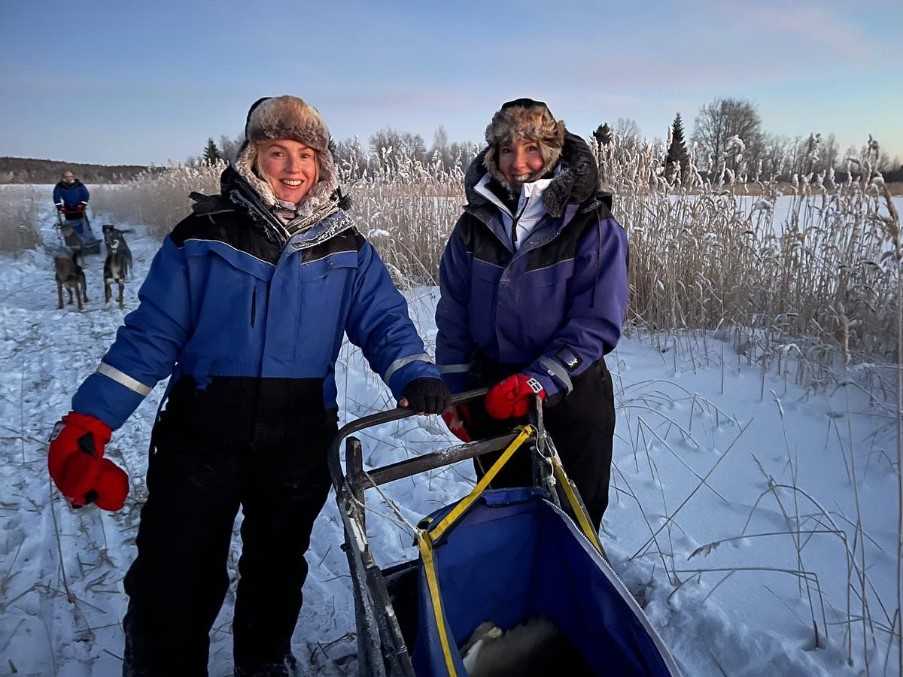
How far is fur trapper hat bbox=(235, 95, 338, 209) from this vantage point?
1606 millimetres

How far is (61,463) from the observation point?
4.36ft

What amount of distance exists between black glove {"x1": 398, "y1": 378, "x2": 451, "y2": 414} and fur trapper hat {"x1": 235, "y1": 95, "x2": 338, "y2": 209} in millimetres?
630

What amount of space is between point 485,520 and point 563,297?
0.78 m

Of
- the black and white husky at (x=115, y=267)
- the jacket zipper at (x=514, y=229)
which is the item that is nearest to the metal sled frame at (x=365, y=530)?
the jacket zipper at (x=514, y=229)

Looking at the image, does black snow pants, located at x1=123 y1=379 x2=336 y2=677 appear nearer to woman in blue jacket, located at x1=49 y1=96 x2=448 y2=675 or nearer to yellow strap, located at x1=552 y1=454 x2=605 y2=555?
woman in blue jacket, located at x1=49 y1=96 x2=448 y2=675

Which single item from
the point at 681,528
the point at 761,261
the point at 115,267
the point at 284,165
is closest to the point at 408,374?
the point at 284,165

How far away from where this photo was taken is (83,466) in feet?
4.38

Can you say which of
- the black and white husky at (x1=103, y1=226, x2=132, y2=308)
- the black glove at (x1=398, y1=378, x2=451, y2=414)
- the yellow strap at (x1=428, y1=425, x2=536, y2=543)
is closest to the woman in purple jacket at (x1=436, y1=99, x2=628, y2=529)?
the black glove at (x1=398, y1=378, x2=451, y2=414)

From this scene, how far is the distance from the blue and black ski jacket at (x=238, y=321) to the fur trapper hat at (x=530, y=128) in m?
0.65

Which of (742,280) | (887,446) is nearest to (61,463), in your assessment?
(887,446)

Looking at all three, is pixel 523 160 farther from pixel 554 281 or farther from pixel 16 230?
pixel 16 230

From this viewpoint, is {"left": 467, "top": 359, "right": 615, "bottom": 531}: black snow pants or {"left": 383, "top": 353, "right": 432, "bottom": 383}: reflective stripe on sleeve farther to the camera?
{"left": 467, "top": 359, "right": 615, "bottom": 531}: black snow pants

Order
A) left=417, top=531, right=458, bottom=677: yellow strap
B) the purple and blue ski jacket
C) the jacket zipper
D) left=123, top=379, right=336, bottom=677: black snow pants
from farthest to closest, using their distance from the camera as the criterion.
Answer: the jacket zipper → the purple and blue ski jacket → left=123, top=379, right=336, bottom=677: black snow pants → left=417, top=531, right=458, bottom=677: yellow strap

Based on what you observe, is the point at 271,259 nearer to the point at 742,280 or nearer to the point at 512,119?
the point at 512,119
